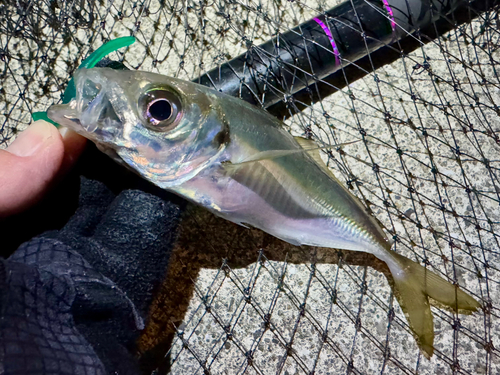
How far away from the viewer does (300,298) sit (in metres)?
1.80

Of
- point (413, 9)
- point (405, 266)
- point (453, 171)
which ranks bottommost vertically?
point (405, 266)

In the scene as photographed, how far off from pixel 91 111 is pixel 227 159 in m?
0.47

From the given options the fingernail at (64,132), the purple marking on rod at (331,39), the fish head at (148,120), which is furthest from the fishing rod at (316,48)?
the fingernail at (64,132)

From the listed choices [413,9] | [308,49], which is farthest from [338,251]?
[413,9]

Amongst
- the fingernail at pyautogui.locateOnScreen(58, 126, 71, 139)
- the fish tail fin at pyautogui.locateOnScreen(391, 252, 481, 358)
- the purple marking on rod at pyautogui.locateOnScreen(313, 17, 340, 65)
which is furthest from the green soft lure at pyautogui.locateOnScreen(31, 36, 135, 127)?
the fish tail fin at pyautogui.locateOnScreen(391, 252, 481, 358)

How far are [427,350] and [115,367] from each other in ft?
4.55

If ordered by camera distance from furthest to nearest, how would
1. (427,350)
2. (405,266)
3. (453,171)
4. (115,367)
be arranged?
1. (453,171)
2. (427,350)
3. (405,266)
4. (115,367)

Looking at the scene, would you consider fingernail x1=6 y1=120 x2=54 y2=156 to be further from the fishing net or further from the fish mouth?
the fishing net

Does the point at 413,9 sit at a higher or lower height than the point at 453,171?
higher

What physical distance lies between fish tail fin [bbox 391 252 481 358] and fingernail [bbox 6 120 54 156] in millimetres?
1458

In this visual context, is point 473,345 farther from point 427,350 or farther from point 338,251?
point 338,251

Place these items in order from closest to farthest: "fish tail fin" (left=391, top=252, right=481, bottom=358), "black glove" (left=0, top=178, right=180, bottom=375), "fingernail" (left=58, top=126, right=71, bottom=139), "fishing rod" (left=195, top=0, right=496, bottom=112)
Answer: "black glove" (left=0, top=178, right=180, bottom=375) → "fingernail" (left=58, top=126, right=71, bottom=139) → "fish tail fin" (left=391, top=252, right=481, bottom=358) → "fishing rod" (left=195, top=0, right=496, bottom=112)

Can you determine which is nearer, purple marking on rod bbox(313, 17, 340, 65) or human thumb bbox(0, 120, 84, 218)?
human thumb bbox(0, 120, 84, 218)

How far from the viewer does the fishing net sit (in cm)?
175
